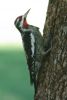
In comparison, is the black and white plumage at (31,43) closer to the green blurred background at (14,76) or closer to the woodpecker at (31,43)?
the woodpecker at (31,43)

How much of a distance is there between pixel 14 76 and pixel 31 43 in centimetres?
279

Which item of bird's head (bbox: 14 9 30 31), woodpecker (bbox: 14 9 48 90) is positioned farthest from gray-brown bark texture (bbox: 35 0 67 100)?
bird's head (bbox: 14 9 30 31)

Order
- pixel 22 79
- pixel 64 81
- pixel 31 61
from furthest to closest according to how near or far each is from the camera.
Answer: pixel 22 79 → pixel 31 61 → pixel 64 81

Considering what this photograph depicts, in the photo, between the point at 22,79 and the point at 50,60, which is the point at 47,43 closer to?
the point at 50,60

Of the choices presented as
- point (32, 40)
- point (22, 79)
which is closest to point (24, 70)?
point (22, 79)

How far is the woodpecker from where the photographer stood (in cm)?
484

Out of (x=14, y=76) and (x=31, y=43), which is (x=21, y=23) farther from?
(x=14, y=76)

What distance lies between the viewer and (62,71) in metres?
4.17

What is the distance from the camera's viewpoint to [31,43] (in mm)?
4938

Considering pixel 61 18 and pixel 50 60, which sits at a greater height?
pixel 61 18

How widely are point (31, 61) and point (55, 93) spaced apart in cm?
71

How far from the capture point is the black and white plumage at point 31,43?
4840 mm

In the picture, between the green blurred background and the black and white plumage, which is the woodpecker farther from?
the green blurred background

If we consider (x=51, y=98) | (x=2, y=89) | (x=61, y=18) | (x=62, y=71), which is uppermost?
(x=61, y=18)
